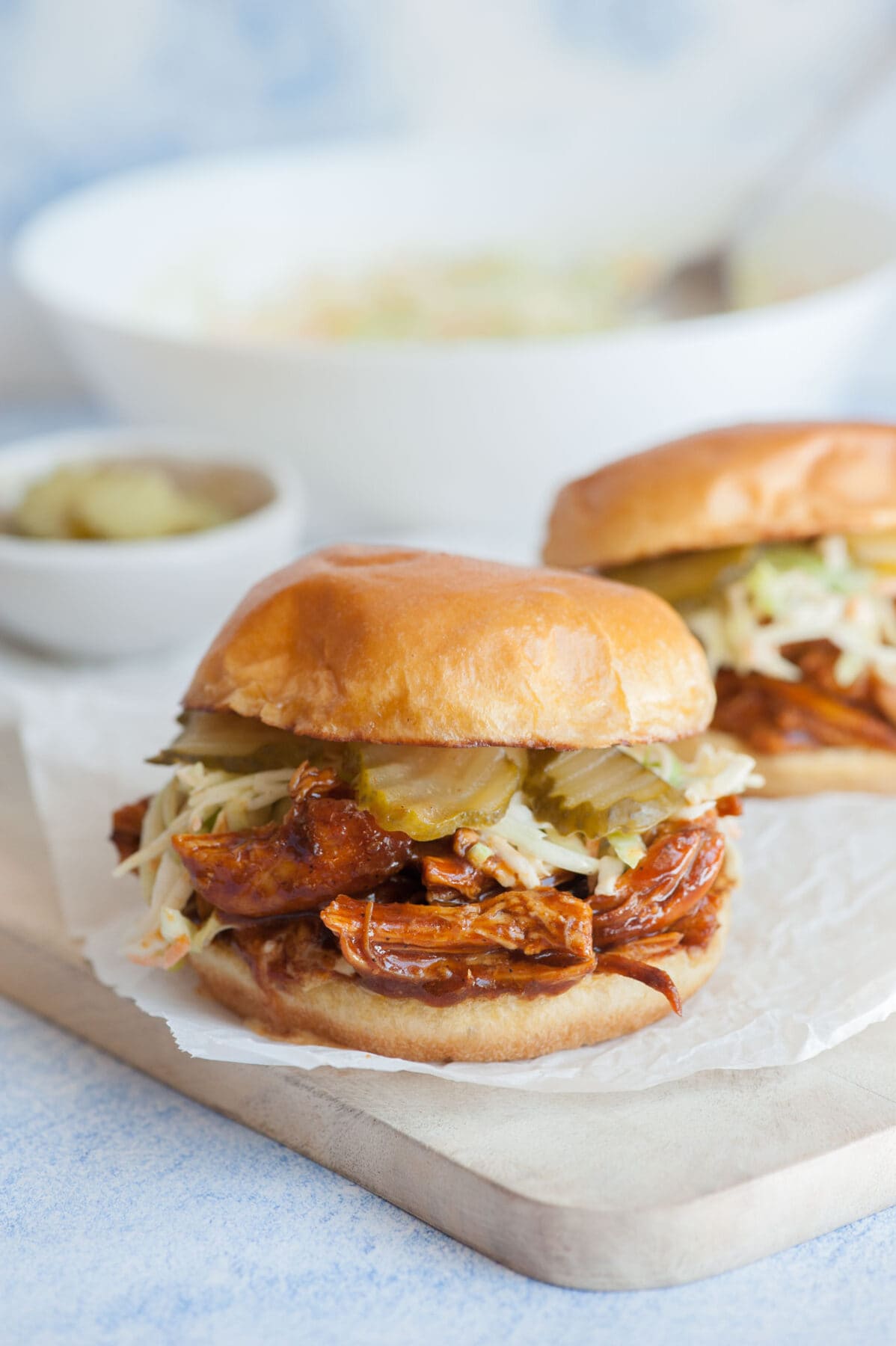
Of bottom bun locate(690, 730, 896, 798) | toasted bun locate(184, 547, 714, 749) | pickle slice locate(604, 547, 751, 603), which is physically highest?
toasted bun locate(184, 547, 714, 749)

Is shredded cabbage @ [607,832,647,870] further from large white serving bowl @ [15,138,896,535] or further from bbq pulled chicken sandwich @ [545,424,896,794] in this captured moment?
large white serving bowl @ [15,138,896,535]

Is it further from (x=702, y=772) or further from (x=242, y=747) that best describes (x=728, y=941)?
(x=242, y=747)

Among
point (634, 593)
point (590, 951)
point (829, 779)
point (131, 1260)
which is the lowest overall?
point (829, 779)

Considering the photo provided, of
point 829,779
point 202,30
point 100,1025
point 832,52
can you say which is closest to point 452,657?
point 100,1025

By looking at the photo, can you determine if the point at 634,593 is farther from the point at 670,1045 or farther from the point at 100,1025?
the point at 100,1025

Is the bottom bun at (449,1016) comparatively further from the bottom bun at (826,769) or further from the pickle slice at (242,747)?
the bottom bun at (826,769)

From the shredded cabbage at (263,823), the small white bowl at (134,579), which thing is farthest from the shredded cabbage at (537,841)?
the small white bowl at (134,579)

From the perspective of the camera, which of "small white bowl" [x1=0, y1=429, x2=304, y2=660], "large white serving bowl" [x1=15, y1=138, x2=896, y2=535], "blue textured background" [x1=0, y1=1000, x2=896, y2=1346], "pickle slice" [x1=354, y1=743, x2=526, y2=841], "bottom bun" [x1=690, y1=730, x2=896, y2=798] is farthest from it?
"large white serving bowl" [x1=15, y1=138, x2=896, y2=535]

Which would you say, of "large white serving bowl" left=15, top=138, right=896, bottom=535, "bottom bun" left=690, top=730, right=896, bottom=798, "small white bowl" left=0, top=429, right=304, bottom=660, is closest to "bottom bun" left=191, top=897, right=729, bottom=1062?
"bottom bun" left=690, top=730, right=896, bottom=798
